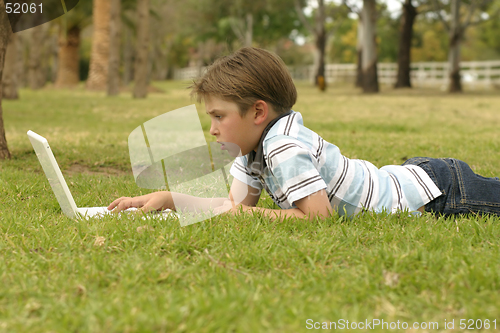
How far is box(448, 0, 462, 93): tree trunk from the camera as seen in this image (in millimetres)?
21766

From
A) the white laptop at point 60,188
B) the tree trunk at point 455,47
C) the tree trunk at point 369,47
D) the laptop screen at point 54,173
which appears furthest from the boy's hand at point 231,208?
the tree trunk at point 455,47

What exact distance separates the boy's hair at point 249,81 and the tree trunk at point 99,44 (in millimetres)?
22443

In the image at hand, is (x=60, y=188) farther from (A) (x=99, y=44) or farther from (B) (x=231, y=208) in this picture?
(A) (x=99, y=44)

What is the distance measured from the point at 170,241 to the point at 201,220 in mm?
355

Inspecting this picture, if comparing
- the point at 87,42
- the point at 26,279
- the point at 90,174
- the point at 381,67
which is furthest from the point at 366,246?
the point at 87,42

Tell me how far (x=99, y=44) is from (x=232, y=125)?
903 inches

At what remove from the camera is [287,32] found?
4816 cm

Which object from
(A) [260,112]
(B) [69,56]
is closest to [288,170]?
(A) [260,112]

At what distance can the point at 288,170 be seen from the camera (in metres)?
2.44

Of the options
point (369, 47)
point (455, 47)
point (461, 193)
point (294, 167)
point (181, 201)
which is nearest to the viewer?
point (294, 167)

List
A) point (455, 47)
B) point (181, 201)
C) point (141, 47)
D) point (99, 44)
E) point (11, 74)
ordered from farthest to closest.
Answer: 1. point (99, 44)
2. point (455, 47)
3. point (141, 47)
4. point (11, 74)
5. point (181, 201)

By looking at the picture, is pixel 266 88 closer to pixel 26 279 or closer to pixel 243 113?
pixel 243 113

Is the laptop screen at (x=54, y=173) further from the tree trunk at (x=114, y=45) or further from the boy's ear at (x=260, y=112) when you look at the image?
the tree trunk at (x=114, y=45)

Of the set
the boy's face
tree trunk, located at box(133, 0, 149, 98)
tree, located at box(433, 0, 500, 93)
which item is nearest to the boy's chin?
the boy's face
